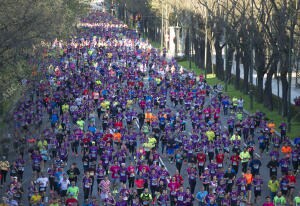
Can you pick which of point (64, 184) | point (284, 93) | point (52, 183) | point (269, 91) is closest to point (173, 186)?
point (64, 184)

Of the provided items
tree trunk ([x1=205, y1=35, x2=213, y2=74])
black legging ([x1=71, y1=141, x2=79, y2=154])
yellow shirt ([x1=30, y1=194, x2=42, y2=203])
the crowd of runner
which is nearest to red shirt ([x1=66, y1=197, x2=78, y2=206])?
the crowd of runner

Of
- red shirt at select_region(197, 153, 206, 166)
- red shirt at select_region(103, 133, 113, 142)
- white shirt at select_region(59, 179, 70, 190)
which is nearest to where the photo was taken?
white shirt at select_region(59, 179, 70, 190)

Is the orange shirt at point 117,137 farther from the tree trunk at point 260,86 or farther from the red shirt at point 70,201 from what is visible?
the tree trunk at point 260,86

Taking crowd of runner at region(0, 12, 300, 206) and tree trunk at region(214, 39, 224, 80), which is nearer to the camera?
crowd of runner at region(0, 12, 300, 206)

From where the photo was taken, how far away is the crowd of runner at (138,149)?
858 inches

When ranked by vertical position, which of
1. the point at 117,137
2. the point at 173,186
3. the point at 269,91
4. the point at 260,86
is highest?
the point at 173,186

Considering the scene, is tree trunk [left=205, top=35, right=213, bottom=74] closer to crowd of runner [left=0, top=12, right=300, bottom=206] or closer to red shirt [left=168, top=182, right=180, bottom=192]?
crowd of runner [left=0, top=12, right=300, bottom=206]

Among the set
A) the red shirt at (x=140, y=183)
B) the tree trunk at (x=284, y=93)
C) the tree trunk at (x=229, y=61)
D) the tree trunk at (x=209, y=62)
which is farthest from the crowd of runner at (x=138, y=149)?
the tree trunk at (x=209, y=62)

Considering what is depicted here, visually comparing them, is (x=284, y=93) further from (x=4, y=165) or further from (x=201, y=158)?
(x=4, y=165)

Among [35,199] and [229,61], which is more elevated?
[229,61]

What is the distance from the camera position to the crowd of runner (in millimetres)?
21797

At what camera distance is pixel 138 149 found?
28750mm

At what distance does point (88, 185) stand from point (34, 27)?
11.0 meters

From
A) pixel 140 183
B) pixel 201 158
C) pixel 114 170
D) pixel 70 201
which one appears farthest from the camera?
pixel 201 158
